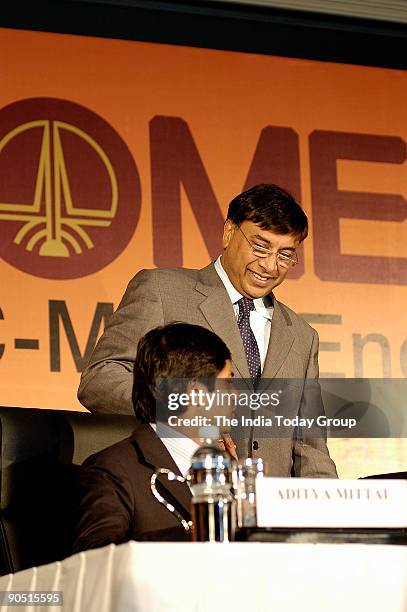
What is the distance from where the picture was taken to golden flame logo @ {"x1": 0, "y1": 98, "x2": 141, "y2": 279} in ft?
12.2

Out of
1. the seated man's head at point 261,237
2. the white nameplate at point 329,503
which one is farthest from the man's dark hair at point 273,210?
the white nameplate at point 329,503

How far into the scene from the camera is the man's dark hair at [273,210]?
2893 millimetres

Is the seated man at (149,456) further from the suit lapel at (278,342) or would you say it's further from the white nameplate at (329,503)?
the suit lapel at (278,342)

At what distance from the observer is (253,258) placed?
9.74 ft

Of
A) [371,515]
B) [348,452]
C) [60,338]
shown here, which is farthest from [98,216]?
[371,515]

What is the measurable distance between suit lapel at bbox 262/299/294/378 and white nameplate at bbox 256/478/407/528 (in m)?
1.21

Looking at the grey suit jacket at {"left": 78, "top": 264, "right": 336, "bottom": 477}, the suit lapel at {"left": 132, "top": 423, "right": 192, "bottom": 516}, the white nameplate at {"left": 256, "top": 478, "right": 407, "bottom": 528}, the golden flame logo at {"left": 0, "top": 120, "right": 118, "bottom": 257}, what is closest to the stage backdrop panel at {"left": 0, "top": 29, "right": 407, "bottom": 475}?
the golden flame logo at {"left": 0, "top": 120, "right": 118, "bottom": 257}

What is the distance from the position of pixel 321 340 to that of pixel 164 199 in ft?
2.26

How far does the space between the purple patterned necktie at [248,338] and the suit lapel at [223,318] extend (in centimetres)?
3

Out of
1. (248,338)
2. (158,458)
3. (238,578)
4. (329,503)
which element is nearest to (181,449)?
(158,458)

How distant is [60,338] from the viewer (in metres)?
3.70

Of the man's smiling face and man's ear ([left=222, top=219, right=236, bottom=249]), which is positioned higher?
man's ear ([left=222, top=219, right=236, bottom=249])

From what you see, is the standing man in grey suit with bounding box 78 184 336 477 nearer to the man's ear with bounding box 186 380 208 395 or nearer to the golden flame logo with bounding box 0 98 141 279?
the man's ear with bounding box 186 380 208 395

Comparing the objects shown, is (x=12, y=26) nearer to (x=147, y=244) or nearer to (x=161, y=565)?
(x=147, y=244)
